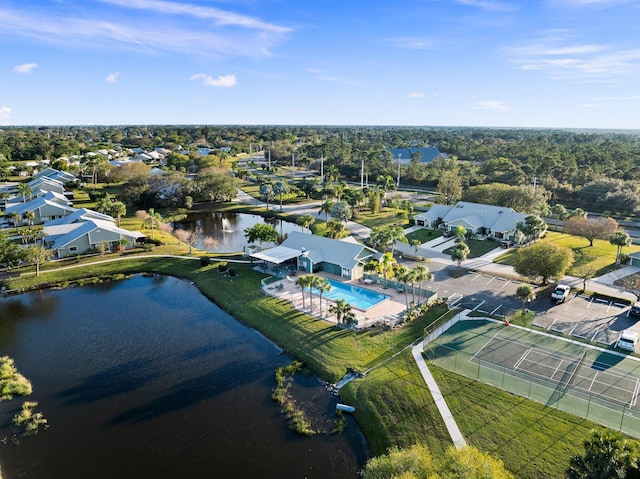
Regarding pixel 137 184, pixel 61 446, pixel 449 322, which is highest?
pixel 137 184

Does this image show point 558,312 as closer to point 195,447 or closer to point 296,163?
point 195,447

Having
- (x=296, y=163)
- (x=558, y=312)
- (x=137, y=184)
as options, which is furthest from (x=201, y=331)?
(x=296, y=163)

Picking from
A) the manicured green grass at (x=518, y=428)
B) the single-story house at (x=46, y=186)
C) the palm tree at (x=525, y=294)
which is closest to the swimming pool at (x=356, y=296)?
the palm tree at (x=525, y=294)

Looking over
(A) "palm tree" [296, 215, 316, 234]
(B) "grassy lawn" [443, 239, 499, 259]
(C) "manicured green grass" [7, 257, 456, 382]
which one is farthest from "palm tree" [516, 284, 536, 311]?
(A) "palm tree" [296, 215, 316, 234]

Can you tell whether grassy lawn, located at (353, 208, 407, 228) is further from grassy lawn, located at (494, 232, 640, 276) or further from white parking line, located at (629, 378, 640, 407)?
white parking line, located at (629, 378, 640, 407)

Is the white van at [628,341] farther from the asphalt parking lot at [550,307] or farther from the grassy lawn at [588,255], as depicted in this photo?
the grassy lawn at [588,255]

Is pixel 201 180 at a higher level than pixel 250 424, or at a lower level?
higher

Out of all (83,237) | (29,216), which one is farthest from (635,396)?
(29,216)

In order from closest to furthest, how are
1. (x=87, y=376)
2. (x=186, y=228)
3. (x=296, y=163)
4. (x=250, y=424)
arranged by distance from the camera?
(x=250, y=424) < (x=87, y=376) < (x=186, y=228) < (x=296, y=163)
